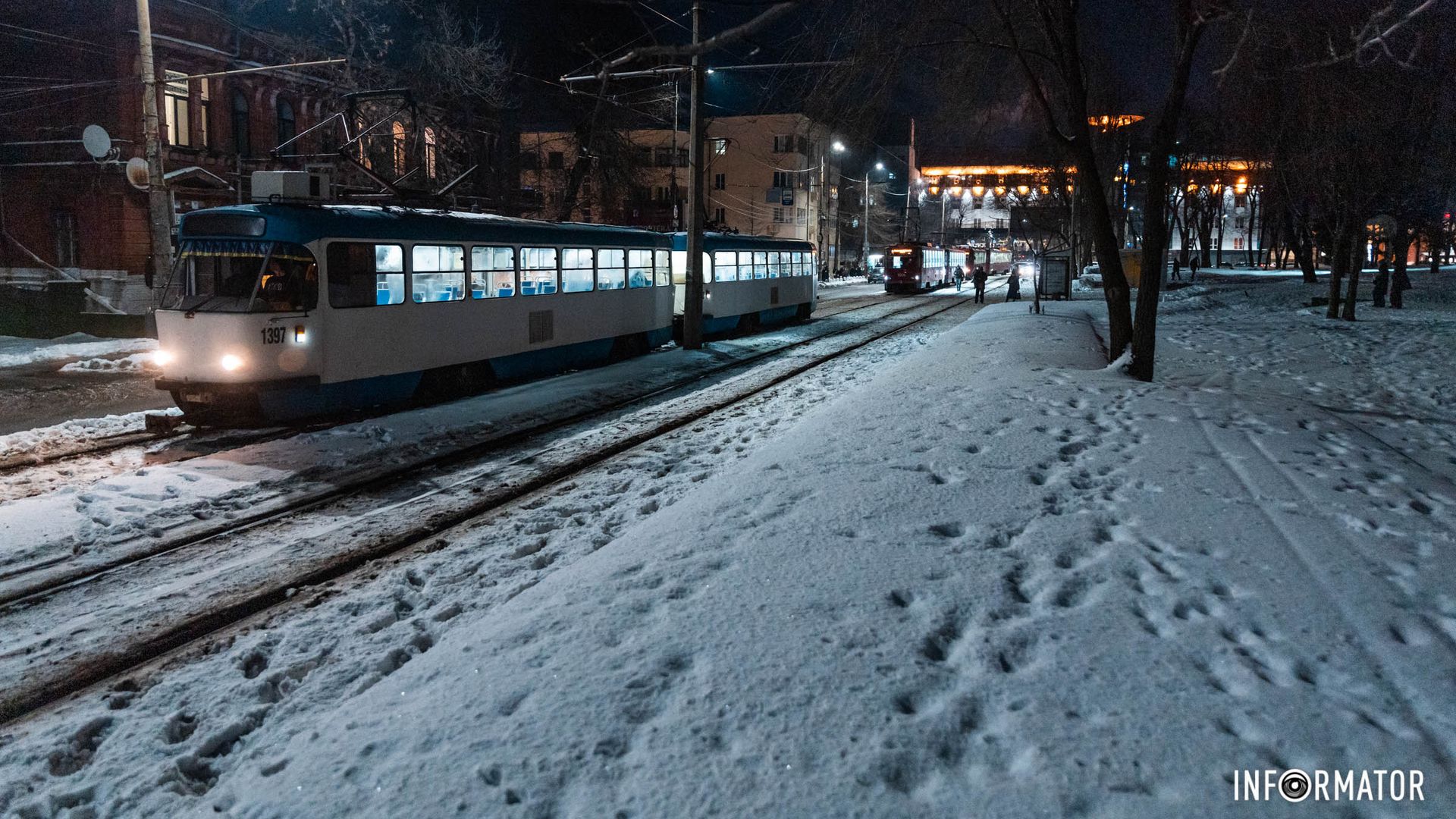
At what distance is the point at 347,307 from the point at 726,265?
13185 millimetres

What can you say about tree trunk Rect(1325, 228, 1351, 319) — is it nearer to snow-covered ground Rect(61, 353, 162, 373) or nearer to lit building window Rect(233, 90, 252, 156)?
snow-covered ground Rect(61, 353, 162, 373)

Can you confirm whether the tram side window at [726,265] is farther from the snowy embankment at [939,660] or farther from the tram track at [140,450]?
the snowy embankment at [939,660]

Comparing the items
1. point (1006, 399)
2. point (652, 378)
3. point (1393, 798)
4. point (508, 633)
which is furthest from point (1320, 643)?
point (652, 378)

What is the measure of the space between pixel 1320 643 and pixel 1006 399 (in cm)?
647

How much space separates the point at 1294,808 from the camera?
119 inches

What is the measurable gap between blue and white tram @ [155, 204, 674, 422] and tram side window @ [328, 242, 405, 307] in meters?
0.02

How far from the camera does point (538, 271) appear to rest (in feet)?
51.3

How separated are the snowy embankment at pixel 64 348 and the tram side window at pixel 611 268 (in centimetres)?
941

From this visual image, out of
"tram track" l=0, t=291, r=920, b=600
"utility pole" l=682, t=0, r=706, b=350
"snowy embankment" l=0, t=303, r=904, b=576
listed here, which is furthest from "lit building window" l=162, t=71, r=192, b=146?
"tram track" l=0, t=291, r=920, b=600

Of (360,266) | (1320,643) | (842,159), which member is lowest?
(1320,643)

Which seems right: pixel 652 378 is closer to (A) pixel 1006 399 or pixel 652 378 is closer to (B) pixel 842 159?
(A) pixel 1006 399

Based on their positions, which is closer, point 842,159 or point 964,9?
point 964,9

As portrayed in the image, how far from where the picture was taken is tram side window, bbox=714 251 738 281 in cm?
2314

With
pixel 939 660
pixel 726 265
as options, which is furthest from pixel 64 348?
pixel 939 660
